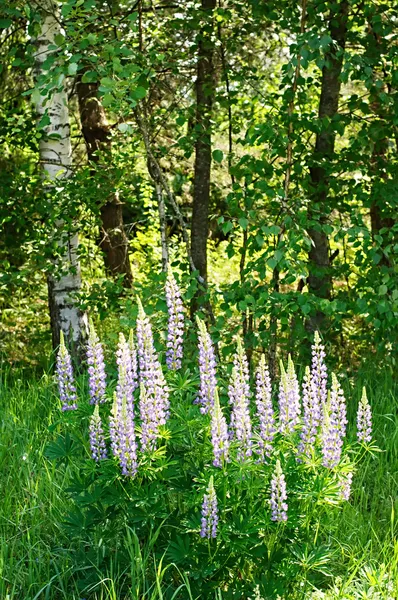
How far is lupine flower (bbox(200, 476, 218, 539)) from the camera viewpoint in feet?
9.06

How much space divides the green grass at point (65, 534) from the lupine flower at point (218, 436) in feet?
1.45

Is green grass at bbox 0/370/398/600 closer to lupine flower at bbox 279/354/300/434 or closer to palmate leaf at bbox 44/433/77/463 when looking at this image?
palmate leaf at bbox 44/433/77/463

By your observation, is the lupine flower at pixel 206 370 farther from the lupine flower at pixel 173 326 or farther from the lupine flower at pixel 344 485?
the lupine flower at pixel 344 485

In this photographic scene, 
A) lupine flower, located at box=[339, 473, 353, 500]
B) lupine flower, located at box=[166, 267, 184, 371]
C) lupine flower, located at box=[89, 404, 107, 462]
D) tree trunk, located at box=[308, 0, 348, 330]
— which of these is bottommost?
lupine flower, located at box=[339, 473, 353, 500]

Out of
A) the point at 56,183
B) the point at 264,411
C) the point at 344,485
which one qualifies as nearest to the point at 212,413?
the point at 264,411

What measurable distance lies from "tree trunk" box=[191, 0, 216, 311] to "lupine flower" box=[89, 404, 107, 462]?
3.39 m

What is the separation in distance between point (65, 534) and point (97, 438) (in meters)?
0.75

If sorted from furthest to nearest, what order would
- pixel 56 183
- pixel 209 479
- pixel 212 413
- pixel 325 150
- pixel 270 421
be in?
1. pixel 325 150
2. pixel 56 183
3. pixel 270 421
4. pixel 212 413
5. pixel 209 479

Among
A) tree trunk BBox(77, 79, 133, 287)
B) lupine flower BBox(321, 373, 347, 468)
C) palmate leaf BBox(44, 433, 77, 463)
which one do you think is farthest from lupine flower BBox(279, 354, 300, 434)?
tree trunk BBox(77, 79, 133, 287)

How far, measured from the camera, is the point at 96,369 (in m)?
3.15

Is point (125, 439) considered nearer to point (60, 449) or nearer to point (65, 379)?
point (60, 449)

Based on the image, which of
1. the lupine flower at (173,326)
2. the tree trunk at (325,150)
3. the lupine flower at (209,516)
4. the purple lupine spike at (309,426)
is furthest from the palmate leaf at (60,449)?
the tree trunk at (325,150)

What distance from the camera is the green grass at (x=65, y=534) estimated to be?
3.13m

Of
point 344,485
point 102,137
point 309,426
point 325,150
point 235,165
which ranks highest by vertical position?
point 102,137
